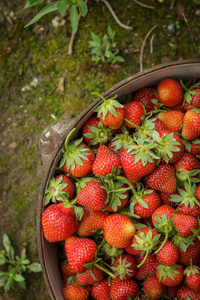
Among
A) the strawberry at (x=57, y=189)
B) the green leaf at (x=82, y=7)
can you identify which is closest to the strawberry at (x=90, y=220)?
the strawberry at (x=57, y=189)

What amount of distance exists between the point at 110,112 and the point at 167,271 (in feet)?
2.00

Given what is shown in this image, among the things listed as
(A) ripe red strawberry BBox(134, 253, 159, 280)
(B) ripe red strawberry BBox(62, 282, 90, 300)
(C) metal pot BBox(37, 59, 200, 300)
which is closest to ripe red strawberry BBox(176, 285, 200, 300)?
(A) ripe red strawberry BBox(134, 253, 159, 280)

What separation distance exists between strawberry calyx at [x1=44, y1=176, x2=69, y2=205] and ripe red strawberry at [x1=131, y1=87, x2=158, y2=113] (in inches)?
17.9

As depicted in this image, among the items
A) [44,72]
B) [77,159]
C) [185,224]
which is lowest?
[185,224]

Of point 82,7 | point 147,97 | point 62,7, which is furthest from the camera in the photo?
point 147,97

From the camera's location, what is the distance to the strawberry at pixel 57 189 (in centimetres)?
114

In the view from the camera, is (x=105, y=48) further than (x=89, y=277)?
Yes

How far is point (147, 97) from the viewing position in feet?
4.09

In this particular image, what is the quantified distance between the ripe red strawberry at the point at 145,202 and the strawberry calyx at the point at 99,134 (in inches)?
9.8

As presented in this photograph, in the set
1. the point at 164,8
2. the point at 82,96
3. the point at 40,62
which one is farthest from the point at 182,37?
the point at 40,62

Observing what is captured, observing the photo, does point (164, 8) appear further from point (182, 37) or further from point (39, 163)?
point (39, 163)

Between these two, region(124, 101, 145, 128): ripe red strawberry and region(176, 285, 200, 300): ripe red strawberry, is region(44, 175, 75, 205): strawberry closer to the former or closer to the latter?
region(124, 101, 145, 128): ripe red strawberry

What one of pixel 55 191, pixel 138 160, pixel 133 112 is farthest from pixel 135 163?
pixel 55 191

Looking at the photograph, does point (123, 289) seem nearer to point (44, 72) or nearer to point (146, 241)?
point (146, 241)
